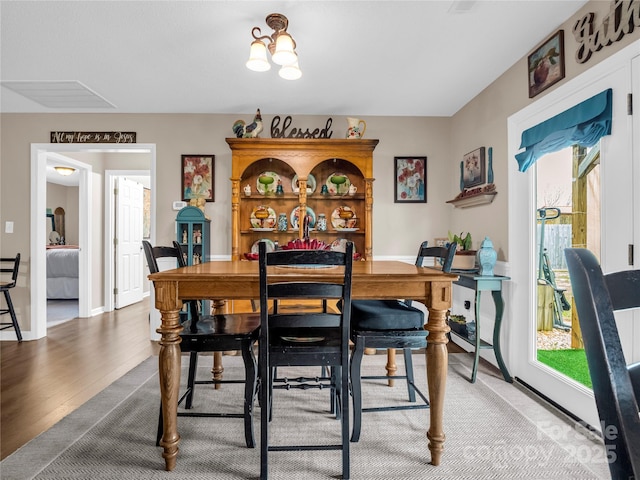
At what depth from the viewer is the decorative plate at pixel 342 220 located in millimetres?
4039

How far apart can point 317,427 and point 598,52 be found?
2641 mm

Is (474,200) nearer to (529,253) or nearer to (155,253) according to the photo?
(529,253)

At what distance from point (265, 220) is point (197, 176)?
34.8 inches

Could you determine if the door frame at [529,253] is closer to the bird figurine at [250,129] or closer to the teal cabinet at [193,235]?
the bird figurine at [250,129]

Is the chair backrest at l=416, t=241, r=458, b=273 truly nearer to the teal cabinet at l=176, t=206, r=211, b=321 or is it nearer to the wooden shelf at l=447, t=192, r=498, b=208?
the wooden shelf at l=447, t=192, r=498, b=208

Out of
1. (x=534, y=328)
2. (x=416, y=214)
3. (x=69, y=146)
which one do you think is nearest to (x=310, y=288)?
(x=534, y=328)

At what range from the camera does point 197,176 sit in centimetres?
399

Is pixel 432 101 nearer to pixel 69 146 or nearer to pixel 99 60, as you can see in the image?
pixel 99 60

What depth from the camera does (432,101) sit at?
3670 millimetres

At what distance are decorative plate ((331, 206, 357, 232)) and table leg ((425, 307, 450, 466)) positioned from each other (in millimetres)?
2324

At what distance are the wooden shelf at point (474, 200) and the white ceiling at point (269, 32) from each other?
0.99 meters

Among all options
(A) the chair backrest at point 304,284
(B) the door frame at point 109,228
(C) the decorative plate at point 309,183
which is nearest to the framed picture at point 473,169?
(C) the decorative plate at point 309,183

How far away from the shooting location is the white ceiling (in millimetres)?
2197

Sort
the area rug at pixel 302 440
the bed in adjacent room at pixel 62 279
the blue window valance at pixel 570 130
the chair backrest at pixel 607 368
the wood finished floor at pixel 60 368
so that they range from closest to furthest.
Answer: the chair backrest at pixel 607 368 < the area rug at pixel 302 440 < the blue window valance at pixel 570 130 < the wood finished floor at pixel 60 368 < the bed in adjacent room at pixel 62 279
